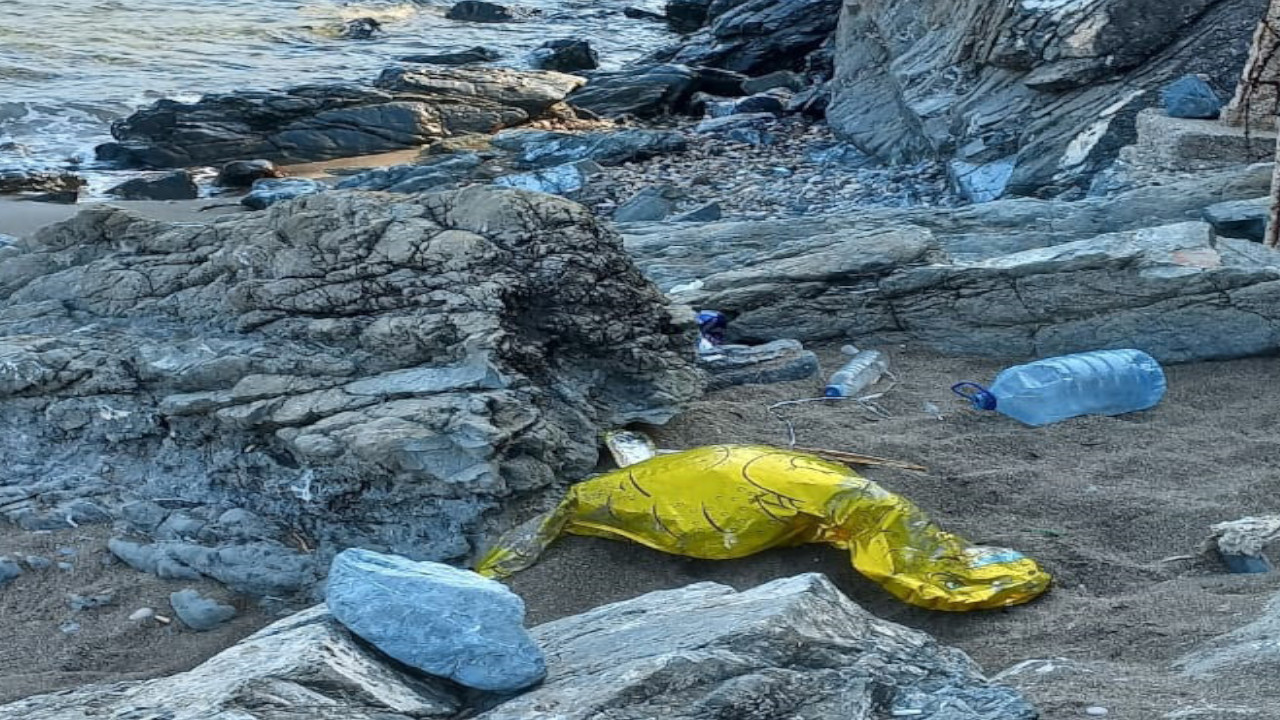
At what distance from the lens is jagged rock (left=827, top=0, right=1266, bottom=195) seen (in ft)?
28.6

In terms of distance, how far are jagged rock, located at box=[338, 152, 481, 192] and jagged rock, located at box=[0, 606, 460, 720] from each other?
863 cm

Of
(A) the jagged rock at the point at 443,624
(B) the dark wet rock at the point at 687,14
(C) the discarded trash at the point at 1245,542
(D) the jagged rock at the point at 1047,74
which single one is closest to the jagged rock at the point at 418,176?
(D) the jagged rock at the point at 1047,74

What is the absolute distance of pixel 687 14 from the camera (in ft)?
79.3

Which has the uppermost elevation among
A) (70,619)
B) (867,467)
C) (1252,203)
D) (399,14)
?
(1252,203)

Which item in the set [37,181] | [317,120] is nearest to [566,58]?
[317,120]

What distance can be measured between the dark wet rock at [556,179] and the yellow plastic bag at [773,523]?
707 cm

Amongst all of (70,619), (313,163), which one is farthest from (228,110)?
(70,619)

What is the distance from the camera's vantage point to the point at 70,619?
148 inches

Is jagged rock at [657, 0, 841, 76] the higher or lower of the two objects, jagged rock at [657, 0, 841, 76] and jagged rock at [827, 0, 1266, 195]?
the lower

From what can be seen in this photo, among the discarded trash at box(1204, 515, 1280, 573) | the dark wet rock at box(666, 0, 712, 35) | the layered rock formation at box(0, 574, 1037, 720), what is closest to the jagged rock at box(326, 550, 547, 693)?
the layered rock formation at box(0, 574, 1037, 720)

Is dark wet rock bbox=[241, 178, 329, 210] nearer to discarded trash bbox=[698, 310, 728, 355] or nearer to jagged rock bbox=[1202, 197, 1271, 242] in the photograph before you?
discarded trash bbox=[698, 310, 728, 355]

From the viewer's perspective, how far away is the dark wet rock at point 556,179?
435 inches

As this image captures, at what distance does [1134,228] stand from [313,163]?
29.1 ft

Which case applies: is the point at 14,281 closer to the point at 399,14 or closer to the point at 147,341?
the point at 147,341
